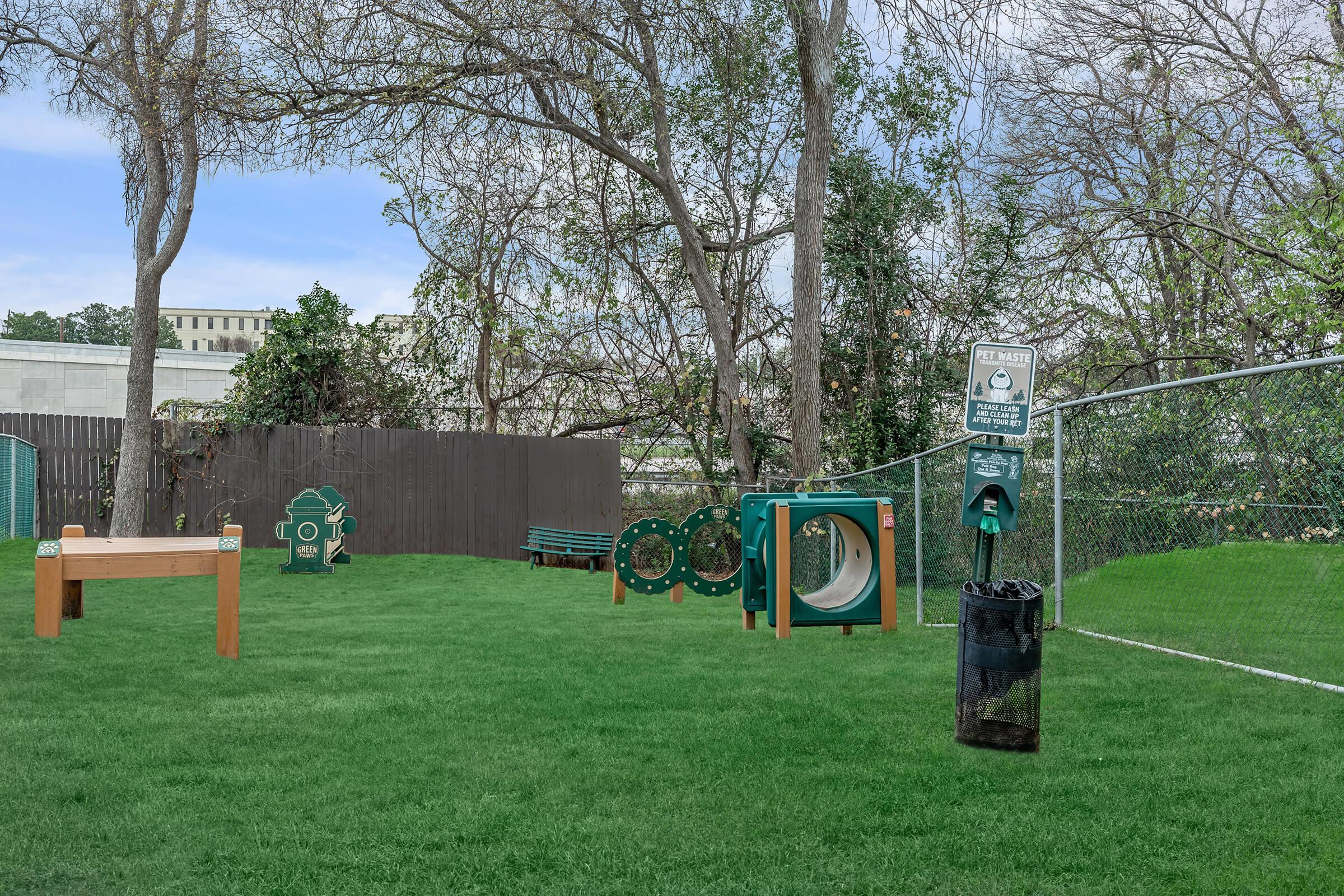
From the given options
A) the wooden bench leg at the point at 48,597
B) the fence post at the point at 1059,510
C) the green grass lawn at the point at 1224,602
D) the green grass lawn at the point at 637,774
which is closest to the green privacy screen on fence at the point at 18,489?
the green grass lawn at the point at 637,774

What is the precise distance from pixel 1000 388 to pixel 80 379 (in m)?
37.4

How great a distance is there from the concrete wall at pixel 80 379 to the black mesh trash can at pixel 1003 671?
1325 inches

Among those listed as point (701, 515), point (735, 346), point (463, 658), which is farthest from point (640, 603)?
point (735, 346)

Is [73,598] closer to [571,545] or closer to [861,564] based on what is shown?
[861,564]

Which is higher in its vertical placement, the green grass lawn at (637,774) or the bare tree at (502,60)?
the bare tree at (502,60)

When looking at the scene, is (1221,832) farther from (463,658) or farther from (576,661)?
(463,658)

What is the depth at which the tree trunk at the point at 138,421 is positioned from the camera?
14.9 metres

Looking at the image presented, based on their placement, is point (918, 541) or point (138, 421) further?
point (138, 421)

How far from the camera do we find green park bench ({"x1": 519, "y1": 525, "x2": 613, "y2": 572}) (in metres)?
15.9

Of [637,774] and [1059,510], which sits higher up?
[1059,510]

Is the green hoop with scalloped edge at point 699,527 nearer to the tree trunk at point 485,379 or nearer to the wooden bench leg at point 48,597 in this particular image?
the wooden bench leg at point 48,597

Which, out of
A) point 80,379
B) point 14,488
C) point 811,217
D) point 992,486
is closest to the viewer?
point 992,486

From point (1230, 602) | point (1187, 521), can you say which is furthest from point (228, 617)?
point (1230, 602)

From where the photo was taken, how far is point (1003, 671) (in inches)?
186
